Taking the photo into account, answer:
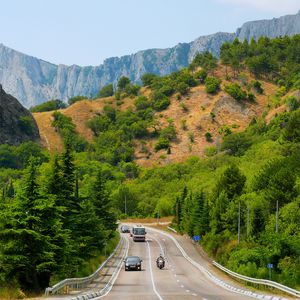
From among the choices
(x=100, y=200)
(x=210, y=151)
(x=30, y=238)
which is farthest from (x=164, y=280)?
(x=210, y=151)

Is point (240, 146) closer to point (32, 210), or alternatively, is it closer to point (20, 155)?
point (20, 155)

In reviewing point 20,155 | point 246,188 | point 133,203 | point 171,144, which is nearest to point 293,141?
point 246,188

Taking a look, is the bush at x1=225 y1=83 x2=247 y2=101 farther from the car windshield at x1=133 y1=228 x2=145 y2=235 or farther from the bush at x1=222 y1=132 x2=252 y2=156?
the car windshield at x1=133 y1=228 x2=145 y2=235

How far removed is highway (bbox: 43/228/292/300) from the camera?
94.9 feet

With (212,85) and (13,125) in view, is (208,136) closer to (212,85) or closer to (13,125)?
(212,85)

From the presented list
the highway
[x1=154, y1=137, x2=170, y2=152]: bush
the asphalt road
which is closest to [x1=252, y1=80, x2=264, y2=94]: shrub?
[x1=154, y1=137, x2=170, y2=152]: bush

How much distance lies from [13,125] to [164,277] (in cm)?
15073

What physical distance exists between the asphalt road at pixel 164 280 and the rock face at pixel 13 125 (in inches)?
3896

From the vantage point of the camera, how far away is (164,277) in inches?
1850

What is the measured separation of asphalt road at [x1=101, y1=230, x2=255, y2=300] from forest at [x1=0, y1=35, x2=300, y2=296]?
3.69 m

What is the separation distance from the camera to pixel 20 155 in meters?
177

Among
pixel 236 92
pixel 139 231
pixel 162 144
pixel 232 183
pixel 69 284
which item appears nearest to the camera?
pixel 69 284

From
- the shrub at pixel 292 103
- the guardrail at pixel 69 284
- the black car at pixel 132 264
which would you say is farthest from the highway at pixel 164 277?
the shrub at pixel 292 103

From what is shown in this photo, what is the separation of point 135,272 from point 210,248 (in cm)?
2570
